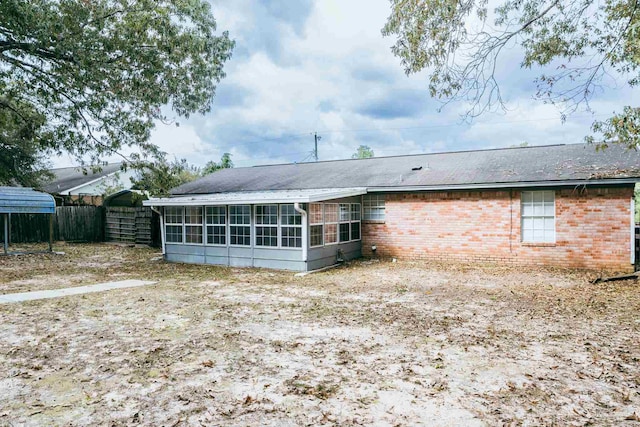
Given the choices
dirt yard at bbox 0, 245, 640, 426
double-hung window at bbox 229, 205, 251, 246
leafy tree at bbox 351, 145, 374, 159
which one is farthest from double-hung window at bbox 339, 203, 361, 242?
leafy tree at bbox 351, 145, 374, 159

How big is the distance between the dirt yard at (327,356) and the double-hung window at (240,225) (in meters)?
3.91

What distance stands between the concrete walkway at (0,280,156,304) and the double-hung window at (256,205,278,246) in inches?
144

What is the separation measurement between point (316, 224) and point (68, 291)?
6.58m

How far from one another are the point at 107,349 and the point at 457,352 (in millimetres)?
4396

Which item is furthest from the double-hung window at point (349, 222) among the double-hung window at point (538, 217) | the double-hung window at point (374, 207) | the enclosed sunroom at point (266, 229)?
the double-hung window at point (538, 217)

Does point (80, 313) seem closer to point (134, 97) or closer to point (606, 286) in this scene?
point (134, 97)

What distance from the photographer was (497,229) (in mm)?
13219

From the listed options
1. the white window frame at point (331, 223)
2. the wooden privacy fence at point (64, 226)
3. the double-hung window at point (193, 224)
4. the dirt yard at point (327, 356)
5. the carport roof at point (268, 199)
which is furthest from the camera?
the wooden privacy fence at point (64, 226)

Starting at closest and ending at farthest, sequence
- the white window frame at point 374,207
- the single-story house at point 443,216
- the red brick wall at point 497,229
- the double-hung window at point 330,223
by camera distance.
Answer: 1. the red brick wall at point 497,229
2. the single-story house at point 443,216
3. the double-hung window at point 330,223
4. the white window frame at point 374,207

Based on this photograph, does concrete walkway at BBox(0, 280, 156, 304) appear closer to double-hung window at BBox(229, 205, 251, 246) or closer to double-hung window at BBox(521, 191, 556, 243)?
double-hung window at BBox(229, 205, 251, 246)

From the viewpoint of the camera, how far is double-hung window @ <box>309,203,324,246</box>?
12703 millimetres

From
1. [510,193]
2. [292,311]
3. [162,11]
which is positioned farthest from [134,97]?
[510,193]

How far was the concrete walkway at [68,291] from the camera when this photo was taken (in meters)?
8.78

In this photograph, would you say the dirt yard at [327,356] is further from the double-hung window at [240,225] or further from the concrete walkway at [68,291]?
the double-hung window at [240,225]
